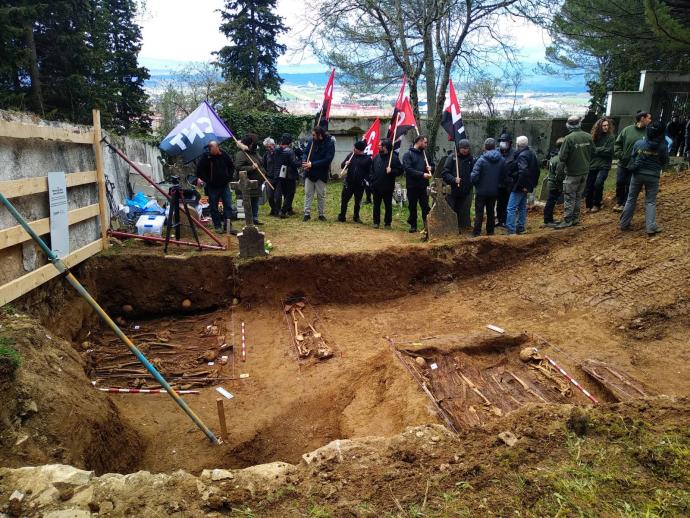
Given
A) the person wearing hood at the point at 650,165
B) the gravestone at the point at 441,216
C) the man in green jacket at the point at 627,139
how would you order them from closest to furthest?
1. the person wearing hood at the point at 650,165
2. the man in green jacket at the point at 627,139
3. the gravestone at the point at 441,216

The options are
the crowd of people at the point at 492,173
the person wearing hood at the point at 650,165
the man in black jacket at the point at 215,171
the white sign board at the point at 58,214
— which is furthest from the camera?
the man in black jacket at the point at 215,171

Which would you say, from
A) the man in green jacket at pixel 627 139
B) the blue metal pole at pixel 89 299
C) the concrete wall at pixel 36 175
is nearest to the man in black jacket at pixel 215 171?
the concrete wall at pixel 36 175

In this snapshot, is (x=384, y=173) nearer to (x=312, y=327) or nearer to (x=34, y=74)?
(x=312, y=327)

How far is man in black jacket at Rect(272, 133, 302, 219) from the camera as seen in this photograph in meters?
11.1

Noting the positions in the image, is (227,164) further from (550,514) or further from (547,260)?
(550,514)

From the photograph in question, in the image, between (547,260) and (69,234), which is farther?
(547,260)

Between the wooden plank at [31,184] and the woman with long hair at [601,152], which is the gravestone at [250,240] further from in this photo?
the woman with long hair at [601,152]

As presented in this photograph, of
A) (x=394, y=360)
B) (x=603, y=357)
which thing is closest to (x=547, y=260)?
(x=603, y=357)

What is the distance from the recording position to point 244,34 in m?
28.8

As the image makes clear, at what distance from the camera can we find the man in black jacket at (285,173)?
438 inches

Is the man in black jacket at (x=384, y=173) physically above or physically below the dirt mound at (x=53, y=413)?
above

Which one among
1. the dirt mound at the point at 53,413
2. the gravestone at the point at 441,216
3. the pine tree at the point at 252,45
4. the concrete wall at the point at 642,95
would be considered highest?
the pine tree at the point at 252,45

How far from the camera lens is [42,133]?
5.98m

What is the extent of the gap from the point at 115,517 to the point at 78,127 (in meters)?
6.44
